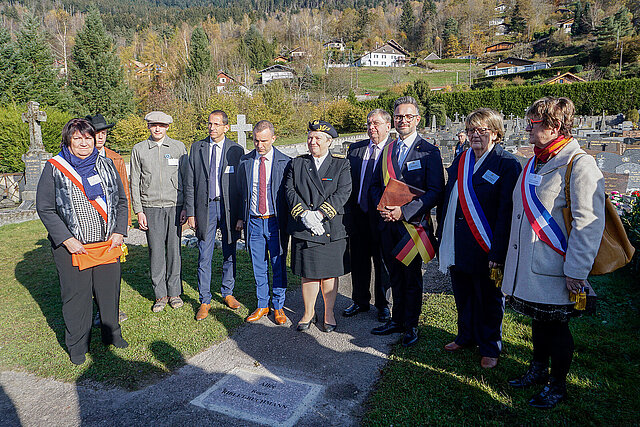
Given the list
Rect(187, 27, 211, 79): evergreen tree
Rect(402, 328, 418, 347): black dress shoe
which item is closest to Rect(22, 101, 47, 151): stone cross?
Rect(402, 328, 418, 347): black dress shoe

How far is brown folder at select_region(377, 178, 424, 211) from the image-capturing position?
3.95 meters

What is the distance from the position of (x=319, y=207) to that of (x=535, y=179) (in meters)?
2.00

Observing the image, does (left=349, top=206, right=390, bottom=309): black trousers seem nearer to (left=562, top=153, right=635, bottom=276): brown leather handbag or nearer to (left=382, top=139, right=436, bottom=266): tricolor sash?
(left=382, top=139, right=436, bottom=266): tricolor sash

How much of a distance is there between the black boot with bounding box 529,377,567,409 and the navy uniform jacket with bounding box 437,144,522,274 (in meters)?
0.95

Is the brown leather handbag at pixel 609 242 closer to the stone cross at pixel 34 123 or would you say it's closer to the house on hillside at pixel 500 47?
the stone cross at pixel 34 123

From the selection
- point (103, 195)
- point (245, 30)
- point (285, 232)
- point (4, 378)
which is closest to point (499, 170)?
point (285, 232)

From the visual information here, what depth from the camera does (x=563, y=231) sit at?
2.84 m

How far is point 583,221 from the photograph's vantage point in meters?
2.69

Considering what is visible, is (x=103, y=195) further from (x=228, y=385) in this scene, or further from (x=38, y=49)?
(x=38, y=49)

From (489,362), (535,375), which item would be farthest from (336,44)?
(535,375)

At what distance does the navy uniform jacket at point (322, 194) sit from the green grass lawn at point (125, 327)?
4.83 ft

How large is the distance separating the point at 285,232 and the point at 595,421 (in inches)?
125

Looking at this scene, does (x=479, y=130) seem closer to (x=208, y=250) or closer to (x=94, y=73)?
(x=208, y=250)

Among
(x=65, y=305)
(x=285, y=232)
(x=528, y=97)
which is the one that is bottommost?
(x=65, y=305)
